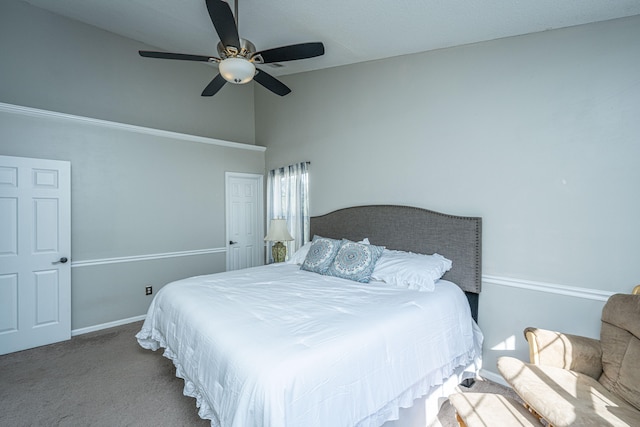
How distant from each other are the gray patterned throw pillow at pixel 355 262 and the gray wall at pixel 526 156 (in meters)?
0.73

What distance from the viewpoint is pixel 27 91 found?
11.5 ft

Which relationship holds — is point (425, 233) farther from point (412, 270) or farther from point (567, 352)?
point (567, 352)

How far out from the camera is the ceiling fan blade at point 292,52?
229cm

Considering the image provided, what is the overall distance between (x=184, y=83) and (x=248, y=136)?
50.8 inches

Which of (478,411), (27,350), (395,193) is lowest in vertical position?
(27,350)

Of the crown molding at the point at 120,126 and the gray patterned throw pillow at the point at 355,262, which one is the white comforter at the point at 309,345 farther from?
the crown molding at the point at 120,126

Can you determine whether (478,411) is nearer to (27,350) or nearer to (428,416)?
(428,416)

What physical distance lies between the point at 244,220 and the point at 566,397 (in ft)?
14.8

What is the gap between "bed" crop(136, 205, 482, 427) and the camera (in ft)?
4.61

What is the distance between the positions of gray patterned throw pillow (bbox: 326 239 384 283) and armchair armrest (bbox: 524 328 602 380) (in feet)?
4.30

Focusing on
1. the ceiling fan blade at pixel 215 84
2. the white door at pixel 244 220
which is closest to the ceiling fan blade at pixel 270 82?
the ceiling fan blade at pixel 215 84

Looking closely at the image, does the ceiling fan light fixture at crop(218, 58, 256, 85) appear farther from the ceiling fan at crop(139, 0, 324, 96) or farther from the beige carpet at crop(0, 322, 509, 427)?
the beige carpet at crop(0, 322, 509, 427)

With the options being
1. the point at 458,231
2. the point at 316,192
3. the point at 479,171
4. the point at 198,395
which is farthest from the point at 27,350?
the point at 479,171

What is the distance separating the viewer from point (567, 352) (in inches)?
71.5
